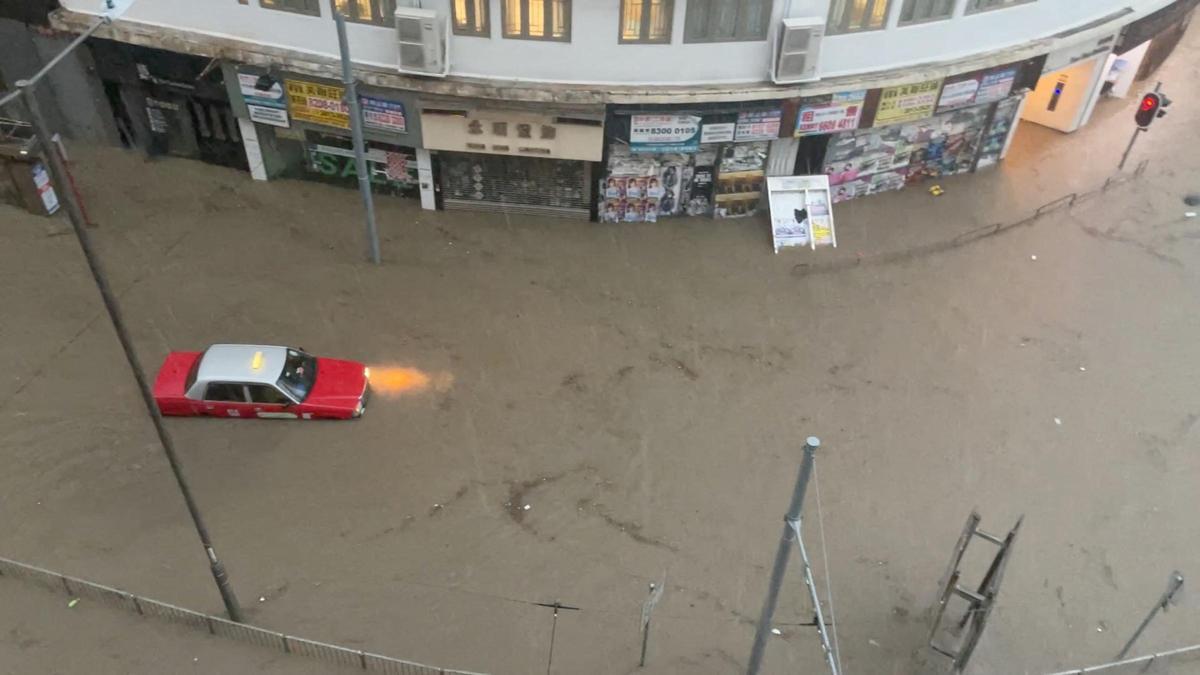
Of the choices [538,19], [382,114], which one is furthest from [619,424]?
[382,114]

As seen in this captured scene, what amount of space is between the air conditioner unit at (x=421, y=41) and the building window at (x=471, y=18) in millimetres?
329

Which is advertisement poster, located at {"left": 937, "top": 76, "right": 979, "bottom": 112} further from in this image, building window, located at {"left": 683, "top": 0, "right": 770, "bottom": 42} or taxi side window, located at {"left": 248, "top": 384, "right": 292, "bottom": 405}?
taxi side window, located at {"left": 248, "top": 384, "right": 292, "bottom": 405}

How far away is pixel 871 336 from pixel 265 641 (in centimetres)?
1097

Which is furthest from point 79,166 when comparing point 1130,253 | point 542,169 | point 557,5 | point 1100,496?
point 1130,253

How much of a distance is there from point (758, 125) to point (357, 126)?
7.33 metres

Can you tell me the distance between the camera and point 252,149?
17.9m

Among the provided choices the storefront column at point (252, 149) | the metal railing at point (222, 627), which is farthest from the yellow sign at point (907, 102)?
the metal railing at point (222, 627)

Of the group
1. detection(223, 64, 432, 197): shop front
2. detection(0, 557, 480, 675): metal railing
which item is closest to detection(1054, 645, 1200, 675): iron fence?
detection(0, 557, 480, 675): metal railing

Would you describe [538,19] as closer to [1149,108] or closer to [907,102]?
[907,102]

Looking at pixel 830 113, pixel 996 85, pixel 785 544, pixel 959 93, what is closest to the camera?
pixel 785 544

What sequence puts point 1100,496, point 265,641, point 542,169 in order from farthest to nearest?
point 542,169
point 1100,496
point 265,641

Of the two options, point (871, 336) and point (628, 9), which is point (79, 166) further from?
point (871, 336)

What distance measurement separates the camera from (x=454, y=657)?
11.0 m

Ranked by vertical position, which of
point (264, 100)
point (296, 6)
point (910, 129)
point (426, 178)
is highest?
point (296, 6)
